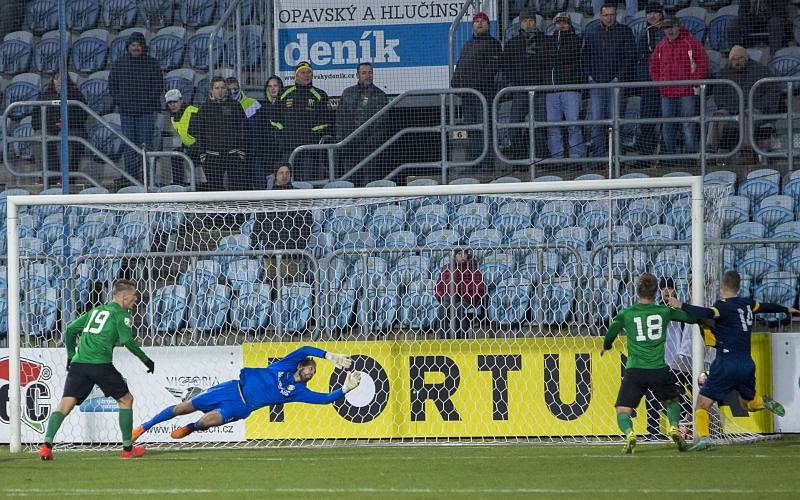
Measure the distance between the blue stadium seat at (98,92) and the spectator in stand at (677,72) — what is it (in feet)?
24.8

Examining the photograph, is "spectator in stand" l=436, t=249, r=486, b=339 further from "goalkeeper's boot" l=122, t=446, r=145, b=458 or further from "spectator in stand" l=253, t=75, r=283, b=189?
"spectator in stand" l=253, t=75, r=283, b=189

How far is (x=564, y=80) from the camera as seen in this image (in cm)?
1482

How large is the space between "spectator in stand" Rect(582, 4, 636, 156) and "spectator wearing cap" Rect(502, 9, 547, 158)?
0.58 m

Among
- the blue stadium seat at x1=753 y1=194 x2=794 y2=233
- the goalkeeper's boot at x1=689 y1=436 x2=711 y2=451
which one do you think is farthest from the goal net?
the blue stadium seat at x1=753 y1=194 x2=794 y2=233

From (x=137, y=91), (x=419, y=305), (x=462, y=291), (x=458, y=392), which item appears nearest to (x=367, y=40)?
(x=137, y=91)

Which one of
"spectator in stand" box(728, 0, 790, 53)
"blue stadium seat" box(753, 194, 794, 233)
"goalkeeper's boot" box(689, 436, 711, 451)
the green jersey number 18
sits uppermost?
"spectator in stand" box(728, 0, 790, 53)

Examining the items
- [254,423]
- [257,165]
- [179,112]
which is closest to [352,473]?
[254,423]

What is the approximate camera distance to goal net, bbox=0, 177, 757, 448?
1069 centimetres

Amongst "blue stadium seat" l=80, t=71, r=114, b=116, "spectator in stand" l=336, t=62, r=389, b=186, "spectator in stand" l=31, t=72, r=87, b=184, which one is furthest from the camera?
"blue stadium seat" l=80, t=71, r=114, b=116

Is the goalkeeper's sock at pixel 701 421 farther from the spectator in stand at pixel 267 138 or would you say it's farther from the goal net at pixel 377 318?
the spectator in stand at pixel 267 138

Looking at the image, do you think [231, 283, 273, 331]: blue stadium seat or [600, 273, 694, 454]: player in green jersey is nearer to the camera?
[600, 273, 694, 454]: player in green jersey

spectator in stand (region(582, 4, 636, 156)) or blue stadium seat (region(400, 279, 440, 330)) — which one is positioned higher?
spectator in stand (region(582, 4, 636, 156))

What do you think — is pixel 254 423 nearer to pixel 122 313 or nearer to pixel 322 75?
pixel 122 313

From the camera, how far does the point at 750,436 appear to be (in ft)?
34.5
